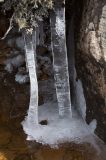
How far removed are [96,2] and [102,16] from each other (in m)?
0.16

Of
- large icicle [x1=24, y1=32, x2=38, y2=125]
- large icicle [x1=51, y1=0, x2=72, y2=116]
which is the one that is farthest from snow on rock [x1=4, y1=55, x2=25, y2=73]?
large icicle [x1=51, y1=0, x2=72, y2=116]

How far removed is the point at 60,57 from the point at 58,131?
0.67 m

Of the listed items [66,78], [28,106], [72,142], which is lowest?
[72,142]

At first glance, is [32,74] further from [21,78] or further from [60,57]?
[21,78]

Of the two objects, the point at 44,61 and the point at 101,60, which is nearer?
the point at 101,60

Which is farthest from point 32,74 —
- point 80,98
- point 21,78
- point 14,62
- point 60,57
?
point 14,62

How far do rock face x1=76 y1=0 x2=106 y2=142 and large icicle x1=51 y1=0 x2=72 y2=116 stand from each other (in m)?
0.16

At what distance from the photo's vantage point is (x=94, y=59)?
2916mm

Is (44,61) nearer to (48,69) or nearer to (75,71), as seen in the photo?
(48,69)

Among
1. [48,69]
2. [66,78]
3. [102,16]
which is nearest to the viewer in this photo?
[102,16]

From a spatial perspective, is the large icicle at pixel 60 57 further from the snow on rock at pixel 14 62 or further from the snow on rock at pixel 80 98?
the snow on rock at pixel 14 62

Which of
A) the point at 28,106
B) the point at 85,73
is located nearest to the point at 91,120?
the point at 85,73

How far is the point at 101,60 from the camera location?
9.30 feet

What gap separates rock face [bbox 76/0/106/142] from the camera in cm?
279
